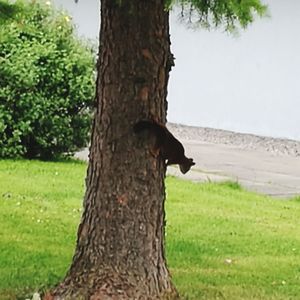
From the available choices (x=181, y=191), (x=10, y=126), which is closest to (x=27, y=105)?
(x=10, y=126)

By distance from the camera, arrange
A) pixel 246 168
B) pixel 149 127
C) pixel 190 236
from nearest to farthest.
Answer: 1. pixel 149 127
2. pixel 190 236
3. pixel 246 168

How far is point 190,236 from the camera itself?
7730 millimetres

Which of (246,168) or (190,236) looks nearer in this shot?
(190,236)

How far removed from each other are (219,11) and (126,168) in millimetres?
983

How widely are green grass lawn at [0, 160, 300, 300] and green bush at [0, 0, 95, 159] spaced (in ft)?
1.82

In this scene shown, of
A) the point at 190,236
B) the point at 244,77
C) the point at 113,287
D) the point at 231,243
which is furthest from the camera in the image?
the point at 244,77

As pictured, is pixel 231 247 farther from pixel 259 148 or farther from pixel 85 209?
pixel 259 148

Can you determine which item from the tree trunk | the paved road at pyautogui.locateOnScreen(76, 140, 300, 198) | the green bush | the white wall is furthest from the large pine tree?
the white wall

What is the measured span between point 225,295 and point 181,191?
460cm

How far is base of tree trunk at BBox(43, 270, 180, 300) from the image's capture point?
4934 millimetres

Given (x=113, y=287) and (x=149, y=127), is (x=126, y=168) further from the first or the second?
(x=113, y=287)

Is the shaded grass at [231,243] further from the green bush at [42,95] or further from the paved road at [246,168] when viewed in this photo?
the green bush at [42,95]

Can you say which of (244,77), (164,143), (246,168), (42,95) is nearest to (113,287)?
(164,143)

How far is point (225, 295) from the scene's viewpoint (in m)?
5.68
